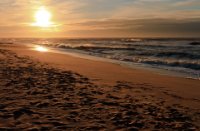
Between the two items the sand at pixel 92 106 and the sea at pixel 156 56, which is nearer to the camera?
the sand at pixel 92 106

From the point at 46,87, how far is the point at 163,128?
15.0ft

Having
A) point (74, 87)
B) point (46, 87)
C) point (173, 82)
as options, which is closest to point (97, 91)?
point (74, 87)

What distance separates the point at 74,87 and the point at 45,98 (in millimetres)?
1976

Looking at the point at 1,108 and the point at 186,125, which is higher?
the point at 1,108

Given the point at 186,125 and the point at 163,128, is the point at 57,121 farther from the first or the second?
the point at 186,125

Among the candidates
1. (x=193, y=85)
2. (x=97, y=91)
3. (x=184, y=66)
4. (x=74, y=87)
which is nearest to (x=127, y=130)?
(x=97, y=91)

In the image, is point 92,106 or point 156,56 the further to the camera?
point 156,56

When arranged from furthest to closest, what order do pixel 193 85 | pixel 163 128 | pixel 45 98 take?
pixel 193 85
pixel 45 98
pixel 163 128

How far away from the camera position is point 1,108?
20.9 feet

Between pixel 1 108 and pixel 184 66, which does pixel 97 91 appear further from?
pixel 184 66

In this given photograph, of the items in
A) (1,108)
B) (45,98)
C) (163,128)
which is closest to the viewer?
(163,128)

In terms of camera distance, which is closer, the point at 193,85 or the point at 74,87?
the point at 74,87

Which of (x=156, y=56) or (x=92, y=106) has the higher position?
(x=92, y=106)

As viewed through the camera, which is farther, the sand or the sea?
the sea
